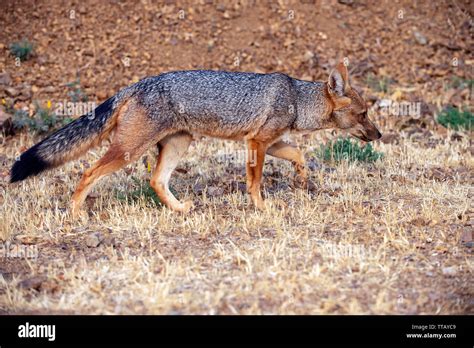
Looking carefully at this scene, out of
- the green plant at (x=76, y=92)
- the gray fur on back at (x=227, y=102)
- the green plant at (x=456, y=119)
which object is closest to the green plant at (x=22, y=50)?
the green plant at (x=76, y=92)

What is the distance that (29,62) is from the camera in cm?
1317

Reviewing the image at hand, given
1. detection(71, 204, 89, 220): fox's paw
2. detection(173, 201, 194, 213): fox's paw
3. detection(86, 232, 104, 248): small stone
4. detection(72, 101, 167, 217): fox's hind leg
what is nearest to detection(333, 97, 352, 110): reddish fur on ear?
detection(173, 201, 194, 213): fox's paw

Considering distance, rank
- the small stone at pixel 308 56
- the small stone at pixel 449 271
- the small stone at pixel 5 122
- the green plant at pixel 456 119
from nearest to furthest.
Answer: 1. the small stone at pixel 449 271
2. the small stone at pixel 5 122
3. the green plant at pixel 456 119
4. the small stone at pixel 308 56

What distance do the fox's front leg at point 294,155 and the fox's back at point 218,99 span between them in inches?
25.0

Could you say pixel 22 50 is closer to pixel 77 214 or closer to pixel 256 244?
pixel 77 214

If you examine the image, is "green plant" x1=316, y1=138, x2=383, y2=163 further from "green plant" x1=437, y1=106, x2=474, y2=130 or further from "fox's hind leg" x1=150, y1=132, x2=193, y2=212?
"fox's hind leg" x1=150, y1=132, x2=193, y2=212

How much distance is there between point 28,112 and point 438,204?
7.27 metres

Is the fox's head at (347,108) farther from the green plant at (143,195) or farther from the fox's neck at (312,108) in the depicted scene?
the green plant at (143,195)

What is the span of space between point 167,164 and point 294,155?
1651mm

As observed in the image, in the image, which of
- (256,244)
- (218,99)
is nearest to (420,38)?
(218,99)

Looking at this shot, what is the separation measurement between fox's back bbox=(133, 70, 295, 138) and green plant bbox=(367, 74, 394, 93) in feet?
16.3

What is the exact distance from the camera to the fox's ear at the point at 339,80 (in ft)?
28.2

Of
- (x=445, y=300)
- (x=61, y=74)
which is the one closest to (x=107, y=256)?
(x=445, y=300)

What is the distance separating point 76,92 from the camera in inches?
493
